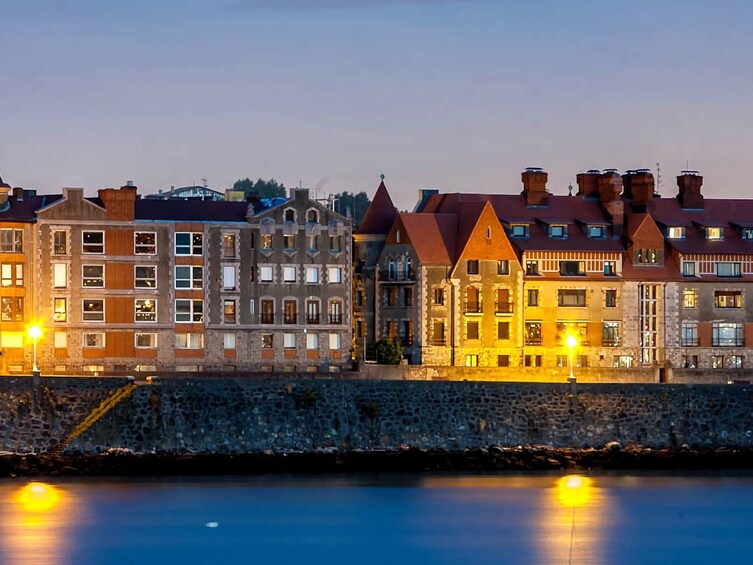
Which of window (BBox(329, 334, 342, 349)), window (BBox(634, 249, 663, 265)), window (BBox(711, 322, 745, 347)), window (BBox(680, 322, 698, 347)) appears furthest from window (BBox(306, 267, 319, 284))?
window (BBox(711, 322, 745, 347))

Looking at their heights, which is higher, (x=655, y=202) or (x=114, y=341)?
(x=655, y=202)

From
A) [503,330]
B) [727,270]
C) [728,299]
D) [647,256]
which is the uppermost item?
[647,256]

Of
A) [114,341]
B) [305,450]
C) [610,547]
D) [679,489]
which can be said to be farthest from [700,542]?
[114,341]

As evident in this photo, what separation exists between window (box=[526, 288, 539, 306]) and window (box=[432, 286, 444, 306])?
4.51m

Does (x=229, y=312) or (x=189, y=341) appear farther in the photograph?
(x=229, y=312)

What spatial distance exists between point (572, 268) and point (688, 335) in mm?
7116

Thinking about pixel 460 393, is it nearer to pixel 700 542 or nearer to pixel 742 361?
pixel 700 542

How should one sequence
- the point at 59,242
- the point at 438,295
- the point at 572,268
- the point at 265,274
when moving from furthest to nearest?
the point at 572,268 < the point at 438,295 < the point at 265,274 < the point at 59,242

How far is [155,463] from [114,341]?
849 inches

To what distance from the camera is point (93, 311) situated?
107062mm

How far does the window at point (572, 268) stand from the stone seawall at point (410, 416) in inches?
829

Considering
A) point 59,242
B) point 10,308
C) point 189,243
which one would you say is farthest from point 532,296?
point 10,308

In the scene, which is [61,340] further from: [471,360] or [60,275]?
[471,360]

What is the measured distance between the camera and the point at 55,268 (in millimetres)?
106562
